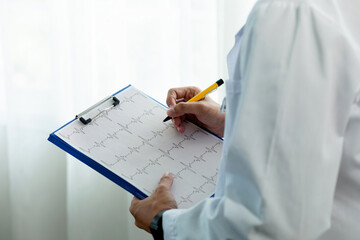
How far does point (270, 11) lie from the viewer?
47cm

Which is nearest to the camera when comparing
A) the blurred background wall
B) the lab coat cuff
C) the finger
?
the lab coat cuff

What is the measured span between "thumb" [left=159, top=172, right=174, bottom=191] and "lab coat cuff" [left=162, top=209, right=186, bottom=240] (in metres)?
0.11

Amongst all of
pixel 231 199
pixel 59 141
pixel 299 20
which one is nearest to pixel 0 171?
pixel 59 141

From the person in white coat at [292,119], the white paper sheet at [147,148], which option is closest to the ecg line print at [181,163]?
the white paper sheet at [147,148]

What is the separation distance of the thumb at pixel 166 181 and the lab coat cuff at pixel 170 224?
0.11 metres

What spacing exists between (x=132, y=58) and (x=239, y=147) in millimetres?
820

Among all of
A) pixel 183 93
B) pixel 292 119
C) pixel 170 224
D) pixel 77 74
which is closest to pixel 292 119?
pixel 292 119

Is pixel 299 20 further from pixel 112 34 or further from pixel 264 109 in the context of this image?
pixel 112 34

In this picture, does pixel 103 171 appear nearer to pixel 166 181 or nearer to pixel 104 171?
pixel 104 171

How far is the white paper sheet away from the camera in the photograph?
0.80 meters

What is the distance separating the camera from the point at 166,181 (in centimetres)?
78

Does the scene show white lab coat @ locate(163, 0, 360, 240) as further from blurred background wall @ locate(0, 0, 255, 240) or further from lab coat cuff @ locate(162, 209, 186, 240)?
blurred background wall @ locate(0, 0, 255, 240)

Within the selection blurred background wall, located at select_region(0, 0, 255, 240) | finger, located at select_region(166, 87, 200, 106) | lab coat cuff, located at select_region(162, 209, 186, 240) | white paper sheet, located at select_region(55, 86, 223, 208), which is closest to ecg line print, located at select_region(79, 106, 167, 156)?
white paper sheet, located at select_region(55, 86, 223, 208)

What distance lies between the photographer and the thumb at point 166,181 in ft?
2.49
